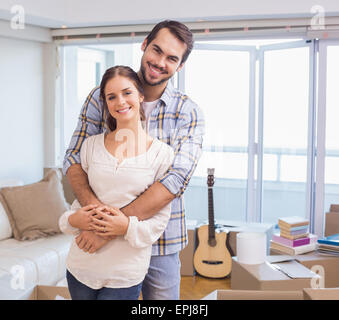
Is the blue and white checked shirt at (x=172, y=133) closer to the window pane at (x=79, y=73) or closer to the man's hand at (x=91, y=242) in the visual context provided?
the man's hand at (x=91, y=242)

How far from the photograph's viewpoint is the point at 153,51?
109 centimetres

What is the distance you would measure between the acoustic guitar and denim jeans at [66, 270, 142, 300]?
219 cm

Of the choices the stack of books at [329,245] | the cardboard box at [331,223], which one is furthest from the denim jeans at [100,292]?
the cardboard box at [331,223]

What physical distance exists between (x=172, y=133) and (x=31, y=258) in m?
1.74

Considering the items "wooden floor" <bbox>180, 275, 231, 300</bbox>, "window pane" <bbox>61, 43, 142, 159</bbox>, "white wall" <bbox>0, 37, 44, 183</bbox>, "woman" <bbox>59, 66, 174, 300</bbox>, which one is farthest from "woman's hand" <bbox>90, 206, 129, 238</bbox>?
"window pane" <bbox>61, 43, 142, 159</bbox>

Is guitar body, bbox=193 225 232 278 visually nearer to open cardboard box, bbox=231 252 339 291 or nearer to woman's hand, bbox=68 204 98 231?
open cardboard box, bbox=231 252 339 291

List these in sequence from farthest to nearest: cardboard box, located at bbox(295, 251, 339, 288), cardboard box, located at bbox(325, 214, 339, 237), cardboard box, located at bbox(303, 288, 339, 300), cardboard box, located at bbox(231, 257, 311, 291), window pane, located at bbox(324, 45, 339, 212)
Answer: window pane, located at bbox(324, 45, 339, 212) → cardboard box, located at bbox(325, 214, 339, 237) → cardboard box, located at bbox(295, 251, 339, 288) → cardboard box, located at bbox(231, 257, 311, 291) → cardboard box, located at bbox(303, 288, 339, 300)

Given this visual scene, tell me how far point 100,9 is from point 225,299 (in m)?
2.96

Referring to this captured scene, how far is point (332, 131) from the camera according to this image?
3.38 meters

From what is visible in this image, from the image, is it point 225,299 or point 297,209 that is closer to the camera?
point 225,299

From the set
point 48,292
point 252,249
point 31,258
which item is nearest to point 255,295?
point 48,292

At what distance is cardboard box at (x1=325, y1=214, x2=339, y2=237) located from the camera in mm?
3088

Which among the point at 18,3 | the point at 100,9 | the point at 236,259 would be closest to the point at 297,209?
the point at 236,259
